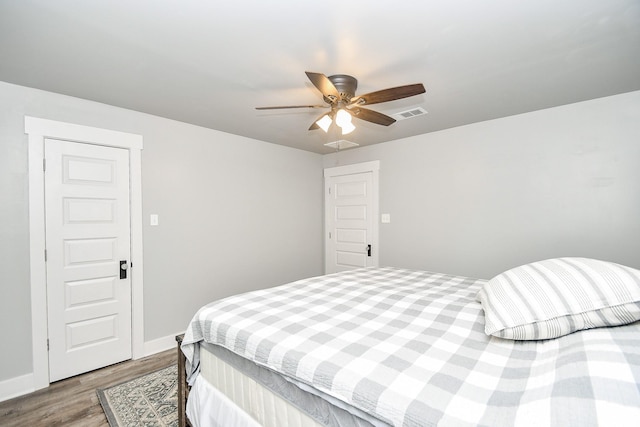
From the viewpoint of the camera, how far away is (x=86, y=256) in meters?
2.58

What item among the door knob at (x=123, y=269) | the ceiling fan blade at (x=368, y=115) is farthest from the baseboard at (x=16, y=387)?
the ceiling fan blade at (x=368, y=115)

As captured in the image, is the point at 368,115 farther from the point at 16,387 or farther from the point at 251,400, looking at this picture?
the point at 16,387

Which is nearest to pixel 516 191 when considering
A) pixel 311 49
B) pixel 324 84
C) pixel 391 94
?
pixel 391 94

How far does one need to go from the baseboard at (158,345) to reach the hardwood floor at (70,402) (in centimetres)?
17

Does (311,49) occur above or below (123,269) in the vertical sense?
above

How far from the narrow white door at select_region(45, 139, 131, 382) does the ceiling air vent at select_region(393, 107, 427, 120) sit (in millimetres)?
2762

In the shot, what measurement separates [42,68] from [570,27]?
339cm

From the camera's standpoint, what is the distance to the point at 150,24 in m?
1.56

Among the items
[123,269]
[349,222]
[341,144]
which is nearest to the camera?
[123,269]

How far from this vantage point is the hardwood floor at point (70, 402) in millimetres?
1947

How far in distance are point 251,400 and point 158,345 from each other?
2181 mm

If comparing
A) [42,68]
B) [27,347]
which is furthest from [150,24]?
[27,347]

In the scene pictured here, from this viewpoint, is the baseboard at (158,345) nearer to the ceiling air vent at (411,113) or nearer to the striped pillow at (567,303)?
the striped pillow at (567,303)

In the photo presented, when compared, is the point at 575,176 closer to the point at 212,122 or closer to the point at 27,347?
the point at 212,122
